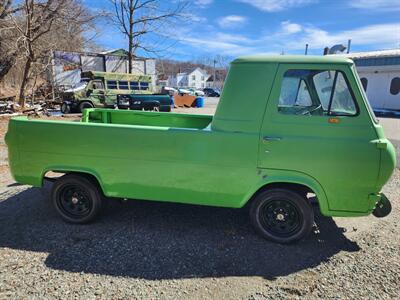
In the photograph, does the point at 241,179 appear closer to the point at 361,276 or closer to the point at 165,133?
the point at 165,133

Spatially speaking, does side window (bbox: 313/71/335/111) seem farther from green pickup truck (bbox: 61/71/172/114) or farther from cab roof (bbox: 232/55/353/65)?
green pickup truck (bbox: 61/71/172/114)

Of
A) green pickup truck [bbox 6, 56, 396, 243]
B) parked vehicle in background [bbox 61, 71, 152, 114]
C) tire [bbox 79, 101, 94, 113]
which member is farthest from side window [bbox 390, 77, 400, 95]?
green pickup truck [bbox 6, 56, 396, 243]

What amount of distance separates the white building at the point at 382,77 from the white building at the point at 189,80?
215 ft

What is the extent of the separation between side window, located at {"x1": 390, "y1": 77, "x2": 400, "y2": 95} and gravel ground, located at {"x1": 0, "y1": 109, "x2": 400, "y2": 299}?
72.7 ft

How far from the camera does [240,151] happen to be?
123 inches

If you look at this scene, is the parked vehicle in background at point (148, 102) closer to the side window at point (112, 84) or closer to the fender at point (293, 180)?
the side window at point (112, 84)

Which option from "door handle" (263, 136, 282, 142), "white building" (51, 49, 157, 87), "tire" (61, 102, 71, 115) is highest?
"white building" (51, 49, 157, 87)

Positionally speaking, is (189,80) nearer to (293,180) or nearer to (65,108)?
(65,108)

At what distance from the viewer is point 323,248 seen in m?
3.36

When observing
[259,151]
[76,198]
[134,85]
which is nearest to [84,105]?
[134,85]

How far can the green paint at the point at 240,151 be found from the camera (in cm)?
297

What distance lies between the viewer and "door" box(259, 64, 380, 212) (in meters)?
2.95

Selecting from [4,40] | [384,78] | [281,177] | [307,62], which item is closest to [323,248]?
[281,177]

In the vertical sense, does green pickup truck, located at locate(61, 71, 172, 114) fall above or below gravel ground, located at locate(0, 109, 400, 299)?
above
